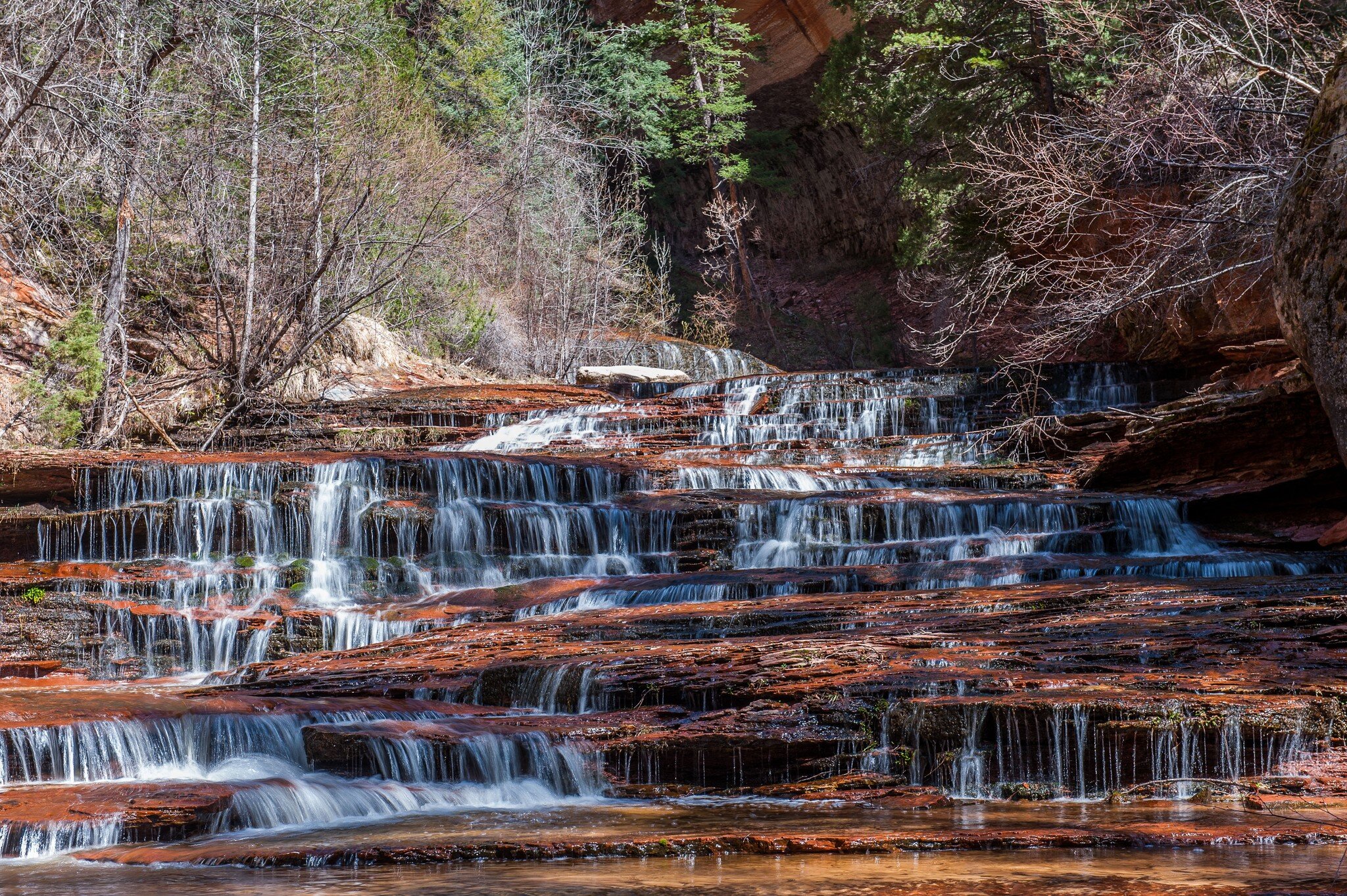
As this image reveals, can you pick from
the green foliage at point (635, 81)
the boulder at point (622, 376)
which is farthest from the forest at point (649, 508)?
the green foliage at point (635, 81)

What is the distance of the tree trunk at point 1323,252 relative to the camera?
7.27m

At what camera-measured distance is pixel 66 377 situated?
39.7 feet

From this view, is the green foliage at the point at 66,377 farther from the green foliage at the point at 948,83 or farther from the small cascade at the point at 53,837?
the green foliage at the point at 948,83

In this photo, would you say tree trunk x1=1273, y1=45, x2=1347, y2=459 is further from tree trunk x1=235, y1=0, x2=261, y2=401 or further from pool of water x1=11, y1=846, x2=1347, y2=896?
tree trunk x1=235, y1=0, x2=261, y2=401

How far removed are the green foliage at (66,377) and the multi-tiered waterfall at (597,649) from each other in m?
2.78

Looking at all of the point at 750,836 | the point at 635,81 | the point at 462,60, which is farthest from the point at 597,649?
the point at 635,81

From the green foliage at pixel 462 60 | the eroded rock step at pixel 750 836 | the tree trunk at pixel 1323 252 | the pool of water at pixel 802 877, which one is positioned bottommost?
the eroded rock step at pixel 750 836

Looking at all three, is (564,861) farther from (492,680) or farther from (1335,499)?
(1335,499)

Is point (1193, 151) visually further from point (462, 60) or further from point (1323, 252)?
point (462, 60)

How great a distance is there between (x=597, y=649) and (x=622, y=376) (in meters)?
15.0

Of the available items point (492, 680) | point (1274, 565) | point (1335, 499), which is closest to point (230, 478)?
point (492, 680)

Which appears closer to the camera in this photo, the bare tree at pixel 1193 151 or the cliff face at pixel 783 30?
the bare tree at pixel 1193 151

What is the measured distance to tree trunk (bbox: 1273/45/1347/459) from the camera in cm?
727

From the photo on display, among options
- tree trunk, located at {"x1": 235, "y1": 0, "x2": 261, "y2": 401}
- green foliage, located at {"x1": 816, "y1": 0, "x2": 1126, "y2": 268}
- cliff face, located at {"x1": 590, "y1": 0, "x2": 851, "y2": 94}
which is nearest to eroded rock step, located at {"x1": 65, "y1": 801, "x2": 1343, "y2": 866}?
tree trunk, located at {"x1": 235, "y1": 0, "x2": 261, "y2": 401}
